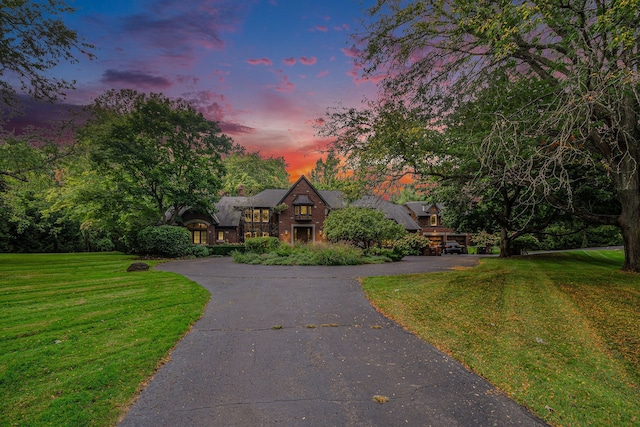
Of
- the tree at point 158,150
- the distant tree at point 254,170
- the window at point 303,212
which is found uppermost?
the distant tree at point 254,170

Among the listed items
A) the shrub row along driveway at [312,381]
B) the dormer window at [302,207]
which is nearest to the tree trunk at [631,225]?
the shrub row along driveway at [312,381]

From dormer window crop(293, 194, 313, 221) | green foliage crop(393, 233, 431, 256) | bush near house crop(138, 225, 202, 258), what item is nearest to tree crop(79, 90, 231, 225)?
bush near house crop(138, 225, 202, 258)

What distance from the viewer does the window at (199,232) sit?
123ft

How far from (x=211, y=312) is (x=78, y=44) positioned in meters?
13.7

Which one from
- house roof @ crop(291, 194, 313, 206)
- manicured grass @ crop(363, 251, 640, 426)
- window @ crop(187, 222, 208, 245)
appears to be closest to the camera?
manicured grass @ crop(363, 251, 640, 426)

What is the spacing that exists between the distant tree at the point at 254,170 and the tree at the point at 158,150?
→ 2794 centimetres

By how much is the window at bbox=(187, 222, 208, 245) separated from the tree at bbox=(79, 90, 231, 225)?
29.0 ft

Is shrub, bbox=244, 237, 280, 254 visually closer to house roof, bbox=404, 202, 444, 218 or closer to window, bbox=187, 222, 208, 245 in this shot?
window, bbox=187, 222, 208, 245

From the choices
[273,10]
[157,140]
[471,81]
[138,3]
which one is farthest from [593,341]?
[157,140]

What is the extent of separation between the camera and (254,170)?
71625 millimetres

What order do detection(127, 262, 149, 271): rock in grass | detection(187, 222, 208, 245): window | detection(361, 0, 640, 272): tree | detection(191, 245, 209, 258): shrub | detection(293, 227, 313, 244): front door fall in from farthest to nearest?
detection(293, 227, 313, 244): front door
detection(187, 222, 208, 245): window
detection(191, 245, 209, 258): shrub
detection(127, 262, 149, 271): rock in grass
detection(361, 0, 640, 272): tree

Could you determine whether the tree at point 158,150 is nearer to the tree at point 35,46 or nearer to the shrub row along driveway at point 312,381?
the tree at point 35,46

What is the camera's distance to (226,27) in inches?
481

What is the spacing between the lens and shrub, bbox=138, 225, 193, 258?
922 inches
